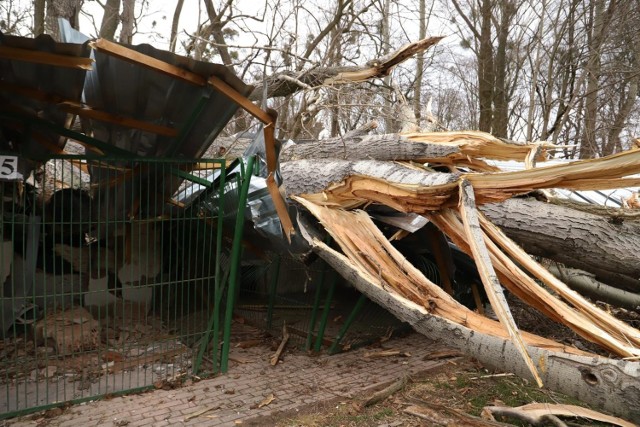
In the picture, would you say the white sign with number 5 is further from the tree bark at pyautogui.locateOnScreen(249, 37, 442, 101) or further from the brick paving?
the tree bark at pyautogui.locateOnScreen(249, 37, 442, 101)

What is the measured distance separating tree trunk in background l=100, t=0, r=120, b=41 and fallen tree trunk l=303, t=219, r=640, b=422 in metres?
9.98

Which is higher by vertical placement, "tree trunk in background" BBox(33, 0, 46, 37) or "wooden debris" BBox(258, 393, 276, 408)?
"tree trunk in background" BBox(33, 0, 46, 37)

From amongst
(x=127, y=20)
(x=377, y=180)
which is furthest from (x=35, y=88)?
(x=127, y=20)

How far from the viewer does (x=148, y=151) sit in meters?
5.29

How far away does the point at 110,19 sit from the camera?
1123 centimetres

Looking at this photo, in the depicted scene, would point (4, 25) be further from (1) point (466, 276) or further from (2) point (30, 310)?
(1) point (466, 276)

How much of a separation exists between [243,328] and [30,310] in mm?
2447

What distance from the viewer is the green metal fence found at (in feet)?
15.0

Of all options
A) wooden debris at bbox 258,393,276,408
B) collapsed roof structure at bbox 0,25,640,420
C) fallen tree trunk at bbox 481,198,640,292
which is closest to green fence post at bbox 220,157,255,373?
collapsed roof structure at bbox 0,25,640,420

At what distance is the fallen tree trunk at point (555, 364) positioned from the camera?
8.64 ft

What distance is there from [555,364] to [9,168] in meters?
4.06

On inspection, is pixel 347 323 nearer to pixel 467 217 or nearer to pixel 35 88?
pixel 467 217

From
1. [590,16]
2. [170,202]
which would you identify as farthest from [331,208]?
[590,16]

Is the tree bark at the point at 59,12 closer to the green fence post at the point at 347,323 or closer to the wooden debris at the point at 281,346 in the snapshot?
the wooden debris at the point at 281,346
